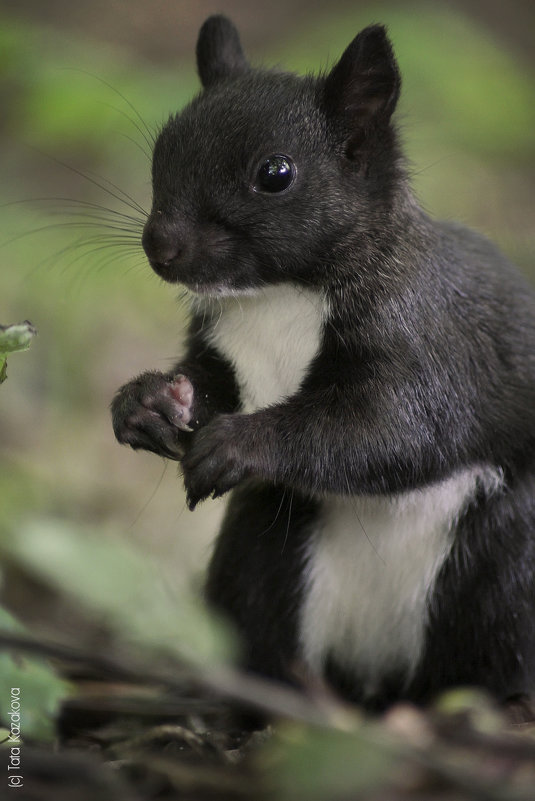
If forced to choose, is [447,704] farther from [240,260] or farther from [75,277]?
[75,277]

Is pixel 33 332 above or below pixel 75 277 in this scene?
below

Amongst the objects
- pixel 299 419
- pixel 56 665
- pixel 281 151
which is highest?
pixel 281 151

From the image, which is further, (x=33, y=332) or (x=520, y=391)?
(x=520, y=391)

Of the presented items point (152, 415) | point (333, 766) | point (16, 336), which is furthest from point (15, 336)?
point (333, 766)

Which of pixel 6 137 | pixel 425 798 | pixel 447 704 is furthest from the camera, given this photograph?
pixel 6 137

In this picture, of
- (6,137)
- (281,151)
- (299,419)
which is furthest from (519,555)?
(6,137)

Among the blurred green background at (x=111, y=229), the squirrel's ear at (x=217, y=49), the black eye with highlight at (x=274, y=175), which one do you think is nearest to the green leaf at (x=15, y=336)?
the black eye with highlight at (x=274, y=175)

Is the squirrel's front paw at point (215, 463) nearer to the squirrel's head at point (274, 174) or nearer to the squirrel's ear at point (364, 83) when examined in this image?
the squirrel's head at point (274, 174)

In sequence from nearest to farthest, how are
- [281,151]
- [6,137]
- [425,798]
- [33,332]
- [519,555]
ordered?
[425,798], [33,332], [281,151], [519,555], [6,137]

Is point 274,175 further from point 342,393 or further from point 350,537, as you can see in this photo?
point 350,537
